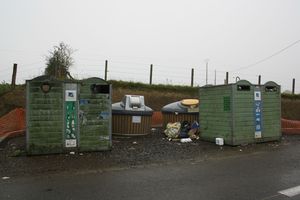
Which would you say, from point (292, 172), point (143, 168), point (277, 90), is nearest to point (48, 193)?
point (143, 168)

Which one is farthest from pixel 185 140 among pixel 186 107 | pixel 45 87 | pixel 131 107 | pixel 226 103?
pixel 45 87

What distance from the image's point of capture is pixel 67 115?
368 inches

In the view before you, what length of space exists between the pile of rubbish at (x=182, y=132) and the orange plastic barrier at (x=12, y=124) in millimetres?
5073

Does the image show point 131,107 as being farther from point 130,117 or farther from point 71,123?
point 71,123

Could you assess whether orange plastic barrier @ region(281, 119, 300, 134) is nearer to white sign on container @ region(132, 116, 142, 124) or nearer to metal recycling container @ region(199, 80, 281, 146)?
metal recycling container @ region(199, 80, 281, 146)

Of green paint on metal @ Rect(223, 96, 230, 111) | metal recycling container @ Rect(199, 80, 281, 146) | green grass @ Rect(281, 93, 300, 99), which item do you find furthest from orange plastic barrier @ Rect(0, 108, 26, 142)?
green grass @ Rect(281, 93, 300, 99)

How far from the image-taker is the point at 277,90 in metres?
12.8

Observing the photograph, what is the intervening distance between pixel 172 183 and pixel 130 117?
659 cm

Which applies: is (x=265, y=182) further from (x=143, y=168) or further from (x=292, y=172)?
(x=143, y=168)

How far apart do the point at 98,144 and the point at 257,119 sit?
213 inches

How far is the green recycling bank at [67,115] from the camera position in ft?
29.8

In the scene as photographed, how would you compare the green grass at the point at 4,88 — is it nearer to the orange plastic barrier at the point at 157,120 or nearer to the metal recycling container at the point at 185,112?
the orange plastic barrier at the point at 157,120

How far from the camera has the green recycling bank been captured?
9.09 m

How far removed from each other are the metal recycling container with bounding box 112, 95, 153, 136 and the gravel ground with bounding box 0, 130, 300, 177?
0.50m
